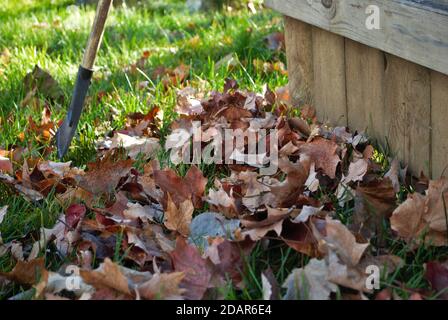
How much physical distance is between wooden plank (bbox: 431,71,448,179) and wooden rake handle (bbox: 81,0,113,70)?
1.27 metres

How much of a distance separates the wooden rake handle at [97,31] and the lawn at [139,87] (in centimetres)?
26

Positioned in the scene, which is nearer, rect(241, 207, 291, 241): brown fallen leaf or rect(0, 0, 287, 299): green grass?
rect(241, 207, 291, 241): brown fallen leaf

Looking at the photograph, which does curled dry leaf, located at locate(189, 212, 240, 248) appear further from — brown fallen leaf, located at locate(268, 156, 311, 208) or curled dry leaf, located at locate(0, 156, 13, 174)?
curled dry leaf, located at locate(0, 156, 13, 174)

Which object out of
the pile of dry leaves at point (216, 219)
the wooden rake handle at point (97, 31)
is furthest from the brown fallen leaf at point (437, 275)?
the wooden rake handle at point (97, 31)

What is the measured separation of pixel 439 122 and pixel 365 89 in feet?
1.44

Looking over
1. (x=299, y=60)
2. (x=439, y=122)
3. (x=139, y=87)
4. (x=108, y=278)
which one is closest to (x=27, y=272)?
(x=108, y=278)

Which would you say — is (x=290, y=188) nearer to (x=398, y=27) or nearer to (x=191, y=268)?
(x=191, y=268)

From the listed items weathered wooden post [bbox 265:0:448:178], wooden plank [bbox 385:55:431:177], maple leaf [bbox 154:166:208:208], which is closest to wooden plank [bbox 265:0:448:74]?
weathered wooden post [bbox 265:0:448:178]

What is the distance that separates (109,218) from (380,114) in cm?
100

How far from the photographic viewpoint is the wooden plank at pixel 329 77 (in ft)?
9.48

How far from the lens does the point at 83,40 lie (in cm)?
484

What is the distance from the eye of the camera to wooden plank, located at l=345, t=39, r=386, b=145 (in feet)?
8.59

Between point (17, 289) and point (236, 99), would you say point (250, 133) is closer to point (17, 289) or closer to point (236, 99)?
point (236, 99)
